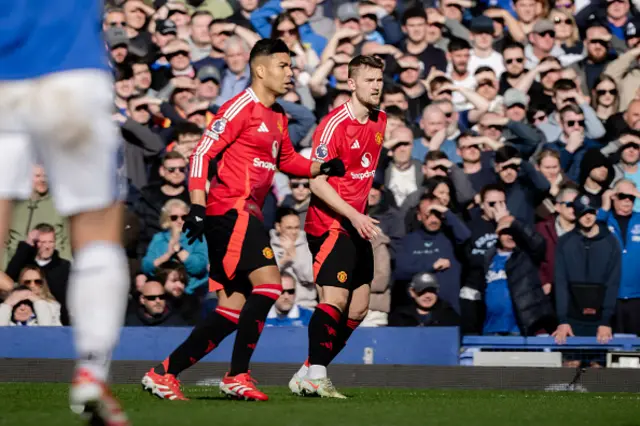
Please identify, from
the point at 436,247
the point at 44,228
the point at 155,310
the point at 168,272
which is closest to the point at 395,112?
the point at 436,247

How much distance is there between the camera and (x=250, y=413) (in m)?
6.43

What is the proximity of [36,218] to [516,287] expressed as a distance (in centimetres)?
509

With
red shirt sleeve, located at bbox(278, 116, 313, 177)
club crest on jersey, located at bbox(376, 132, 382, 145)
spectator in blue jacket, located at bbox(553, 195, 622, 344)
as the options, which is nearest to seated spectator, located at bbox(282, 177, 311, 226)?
spectator in blue jacket, located at bbox(553, 195, 622, 344)

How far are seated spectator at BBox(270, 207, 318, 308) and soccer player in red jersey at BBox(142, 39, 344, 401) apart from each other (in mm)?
3816

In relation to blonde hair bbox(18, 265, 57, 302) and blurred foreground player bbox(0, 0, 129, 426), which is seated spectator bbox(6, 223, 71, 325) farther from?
blurred foreground player bbox(0, 0, 129, 426)

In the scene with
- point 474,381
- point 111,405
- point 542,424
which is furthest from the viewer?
point 474,381

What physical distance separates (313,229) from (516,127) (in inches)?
200

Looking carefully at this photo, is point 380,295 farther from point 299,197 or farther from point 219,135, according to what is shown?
point 219,135

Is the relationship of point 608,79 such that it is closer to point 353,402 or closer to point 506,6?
point 506,6

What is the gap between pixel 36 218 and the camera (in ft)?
43.3

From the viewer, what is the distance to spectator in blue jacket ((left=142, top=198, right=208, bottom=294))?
12633 millimetres

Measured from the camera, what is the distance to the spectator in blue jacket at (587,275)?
12.0 metres

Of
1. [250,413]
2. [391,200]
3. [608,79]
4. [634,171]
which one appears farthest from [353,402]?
[608,79]

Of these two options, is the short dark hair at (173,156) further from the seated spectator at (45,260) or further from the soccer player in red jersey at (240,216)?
the soccer player in red jersey at (240,216)
